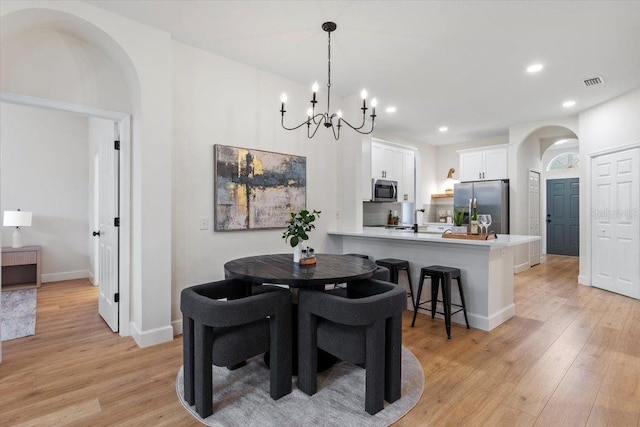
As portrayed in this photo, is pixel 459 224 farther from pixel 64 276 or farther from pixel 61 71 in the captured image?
pixel 64 276

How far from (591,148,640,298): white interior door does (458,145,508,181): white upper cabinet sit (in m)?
1.51

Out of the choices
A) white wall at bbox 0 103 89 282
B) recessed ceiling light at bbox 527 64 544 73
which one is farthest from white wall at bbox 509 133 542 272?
Result: white wall at bbox 0 103 89 282

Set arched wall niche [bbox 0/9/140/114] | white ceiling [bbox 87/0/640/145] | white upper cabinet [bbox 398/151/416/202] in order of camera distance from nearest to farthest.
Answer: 1. arched wall niche [bbox 0/9/140/114]
2. white ceiling [bbox 87/0/640/145]
3. white upper cabinet [bbox 398/151/416/202]

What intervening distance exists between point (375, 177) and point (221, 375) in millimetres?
4239

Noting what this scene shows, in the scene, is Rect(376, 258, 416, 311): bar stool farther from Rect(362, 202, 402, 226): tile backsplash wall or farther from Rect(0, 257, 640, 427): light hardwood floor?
Rect(362, 202, 402, 226): tile backsplash wall

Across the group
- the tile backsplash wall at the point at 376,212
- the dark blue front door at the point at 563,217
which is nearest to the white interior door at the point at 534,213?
the dark blue front door at the point at 563,217

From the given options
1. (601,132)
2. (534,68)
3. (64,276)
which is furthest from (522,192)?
(64,276)

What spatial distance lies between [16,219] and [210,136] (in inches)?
146

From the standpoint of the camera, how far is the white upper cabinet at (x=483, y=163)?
6.33 m

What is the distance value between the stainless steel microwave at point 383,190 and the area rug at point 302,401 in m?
3.50

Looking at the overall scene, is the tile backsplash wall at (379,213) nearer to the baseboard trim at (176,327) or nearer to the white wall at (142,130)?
the baseboard trim at (176,327)

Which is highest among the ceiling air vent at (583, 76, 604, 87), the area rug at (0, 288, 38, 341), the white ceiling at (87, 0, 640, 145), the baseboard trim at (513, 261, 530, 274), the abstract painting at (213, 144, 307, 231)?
the white ceiling at (87, 0, 640, 145)

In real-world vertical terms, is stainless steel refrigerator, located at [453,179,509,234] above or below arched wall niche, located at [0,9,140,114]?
below

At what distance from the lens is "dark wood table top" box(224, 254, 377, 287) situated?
2.07 metres
